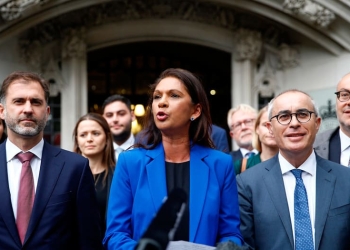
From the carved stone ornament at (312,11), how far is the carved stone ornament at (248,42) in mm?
960

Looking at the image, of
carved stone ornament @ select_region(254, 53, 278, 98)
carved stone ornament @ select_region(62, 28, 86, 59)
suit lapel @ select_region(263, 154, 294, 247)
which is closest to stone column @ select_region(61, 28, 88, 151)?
carved stone ornament @ select_region(62, 28, 86, 59)

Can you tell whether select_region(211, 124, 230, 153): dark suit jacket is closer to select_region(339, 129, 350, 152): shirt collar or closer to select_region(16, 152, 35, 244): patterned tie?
select_region(339, 129, 350, 152): shirt collar

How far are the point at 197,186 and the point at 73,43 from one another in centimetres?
632

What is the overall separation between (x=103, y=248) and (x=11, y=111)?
2.83 feet

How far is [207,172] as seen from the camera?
321 cm

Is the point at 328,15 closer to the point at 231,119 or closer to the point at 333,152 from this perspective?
the point at 231,119

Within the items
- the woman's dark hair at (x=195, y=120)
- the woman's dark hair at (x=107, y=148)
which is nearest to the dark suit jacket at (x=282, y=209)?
the woman's dark hair at (x=195, y=120)

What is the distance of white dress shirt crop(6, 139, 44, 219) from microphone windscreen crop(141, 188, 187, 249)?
1.64m

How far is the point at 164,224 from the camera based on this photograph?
70.4 inches

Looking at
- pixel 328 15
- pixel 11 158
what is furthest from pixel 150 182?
pixel 328 15

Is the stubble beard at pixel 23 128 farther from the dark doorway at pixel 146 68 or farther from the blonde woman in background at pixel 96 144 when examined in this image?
the dark doorway at pixel 146 68

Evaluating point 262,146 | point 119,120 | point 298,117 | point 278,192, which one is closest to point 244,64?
point 119,120

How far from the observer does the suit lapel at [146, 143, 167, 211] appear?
10.2 ft

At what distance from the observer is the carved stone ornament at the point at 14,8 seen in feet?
26.0
